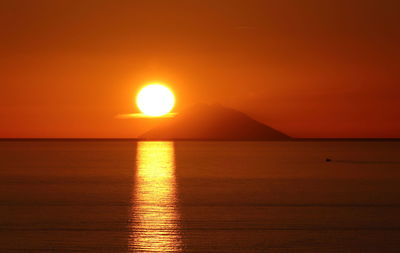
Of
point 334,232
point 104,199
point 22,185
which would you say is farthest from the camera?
point 22,185

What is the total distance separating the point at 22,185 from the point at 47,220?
23.6 meters

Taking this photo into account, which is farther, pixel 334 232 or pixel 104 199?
pixel 104 199

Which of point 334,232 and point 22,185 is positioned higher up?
point 22,185

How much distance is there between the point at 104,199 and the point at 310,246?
62.8ft

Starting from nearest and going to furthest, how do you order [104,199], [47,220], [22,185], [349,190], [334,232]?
[334,232], [47,220], [104,199], [349,190], [22,185]

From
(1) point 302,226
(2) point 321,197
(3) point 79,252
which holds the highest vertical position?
(2) point 321,197

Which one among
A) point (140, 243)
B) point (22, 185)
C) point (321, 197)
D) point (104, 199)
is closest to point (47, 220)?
point (140, 243)

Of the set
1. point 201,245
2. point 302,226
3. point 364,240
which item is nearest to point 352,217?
point 302,226

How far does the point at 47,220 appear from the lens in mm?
26688

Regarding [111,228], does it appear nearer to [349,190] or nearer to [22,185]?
[349,190]

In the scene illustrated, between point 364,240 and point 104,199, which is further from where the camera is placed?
point 104,199

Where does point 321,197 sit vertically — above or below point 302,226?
above

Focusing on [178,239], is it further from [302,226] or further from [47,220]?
[47,220]

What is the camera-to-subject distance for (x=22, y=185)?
49.1 meters
